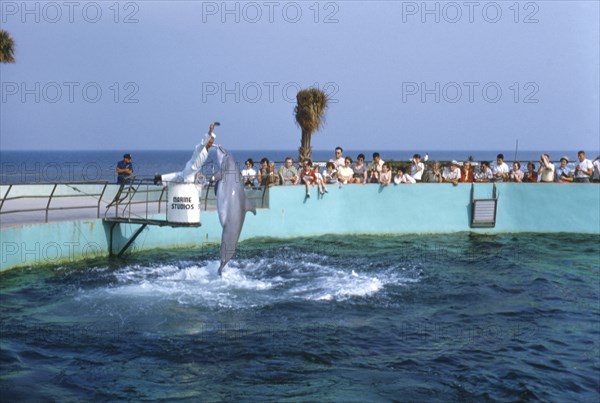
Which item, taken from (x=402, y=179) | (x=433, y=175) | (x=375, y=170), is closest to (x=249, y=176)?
(x=375, y=170)

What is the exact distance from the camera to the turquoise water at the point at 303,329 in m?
8.90

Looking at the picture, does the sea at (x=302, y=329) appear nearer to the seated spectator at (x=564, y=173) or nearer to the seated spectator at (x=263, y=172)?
the seated spectator at (x=263, y=172)

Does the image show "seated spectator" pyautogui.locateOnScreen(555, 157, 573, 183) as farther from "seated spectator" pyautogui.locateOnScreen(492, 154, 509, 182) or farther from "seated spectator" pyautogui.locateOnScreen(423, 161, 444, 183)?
"seated spectator" pyautogui.locateOnScreen(423, 161, 444, 183)

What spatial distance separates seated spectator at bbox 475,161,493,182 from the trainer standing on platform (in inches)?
430

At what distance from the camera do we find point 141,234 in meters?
18.1

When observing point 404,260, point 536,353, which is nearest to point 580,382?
point 536,353

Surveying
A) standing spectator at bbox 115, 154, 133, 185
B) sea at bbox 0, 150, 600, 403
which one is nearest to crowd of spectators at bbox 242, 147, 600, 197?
standing spectator at bbox 115, 154, 133, 185

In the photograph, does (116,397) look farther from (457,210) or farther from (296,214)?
(457,210)

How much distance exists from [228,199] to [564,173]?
13.6 metres

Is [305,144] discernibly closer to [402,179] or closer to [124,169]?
[402,179]

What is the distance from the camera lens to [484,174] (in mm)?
22969

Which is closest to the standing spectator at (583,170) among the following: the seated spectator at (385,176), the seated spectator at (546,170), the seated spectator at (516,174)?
the seated spectator at (546,170)

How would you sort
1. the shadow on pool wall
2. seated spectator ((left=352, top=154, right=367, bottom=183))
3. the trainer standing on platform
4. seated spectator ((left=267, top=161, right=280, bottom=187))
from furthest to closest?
seated spectator ((left=352, top=154, right=367, bottom=183)) < seated spectator ((left=267, top=161, right=280, bottom=187)) < the shadow on pool wall < the trainer standing on platform

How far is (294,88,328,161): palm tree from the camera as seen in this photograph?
28.1 m
